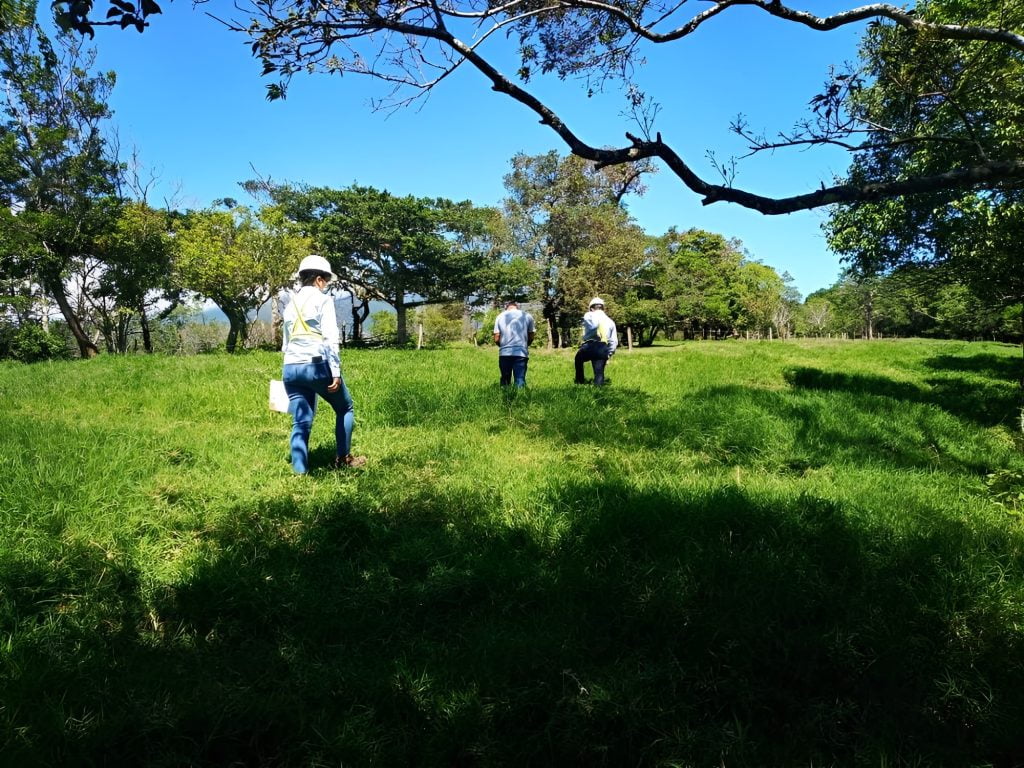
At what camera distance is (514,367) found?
28.9 feet

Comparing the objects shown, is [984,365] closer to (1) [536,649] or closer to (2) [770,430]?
(2) [770,430]

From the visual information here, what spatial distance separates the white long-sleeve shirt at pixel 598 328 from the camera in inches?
365

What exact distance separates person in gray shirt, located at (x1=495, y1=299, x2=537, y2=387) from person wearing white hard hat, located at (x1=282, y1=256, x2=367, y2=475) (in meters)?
4.06

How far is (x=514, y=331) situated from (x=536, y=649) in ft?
21.3

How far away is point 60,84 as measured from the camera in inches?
878

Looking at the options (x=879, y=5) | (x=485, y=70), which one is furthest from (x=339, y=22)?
(x=879, y=5)

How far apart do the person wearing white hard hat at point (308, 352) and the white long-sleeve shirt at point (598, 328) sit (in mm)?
5537

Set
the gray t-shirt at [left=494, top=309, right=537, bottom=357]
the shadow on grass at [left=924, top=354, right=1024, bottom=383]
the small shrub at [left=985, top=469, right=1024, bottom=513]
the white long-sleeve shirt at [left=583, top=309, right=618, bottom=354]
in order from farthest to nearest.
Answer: the shadow on grass at [left=924, top=354, right=1024, bottom=383] → the white long-sleeve shirt at [left=583, top=309, right=618, bottom=354] → the gray t-shirt at [left=494, top=309, right=537, bottom=357] → the small shrub at [left=985, top=469, right=1024, bottom=513]

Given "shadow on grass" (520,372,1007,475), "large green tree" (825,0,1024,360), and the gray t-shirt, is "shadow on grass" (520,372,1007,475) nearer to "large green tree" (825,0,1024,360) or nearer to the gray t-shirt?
the gray t-shirt

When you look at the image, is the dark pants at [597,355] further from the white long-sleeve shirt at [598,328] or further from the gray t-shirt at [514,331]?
the gray t-shirt at [514,331]

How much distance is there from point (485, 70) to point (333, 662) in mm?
3916

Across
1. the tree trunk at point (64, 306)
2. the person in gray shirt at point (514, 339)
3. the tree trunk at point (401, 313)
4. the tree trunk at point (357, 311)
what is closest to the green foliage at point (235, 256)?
the tree trunk at point (64, 306)

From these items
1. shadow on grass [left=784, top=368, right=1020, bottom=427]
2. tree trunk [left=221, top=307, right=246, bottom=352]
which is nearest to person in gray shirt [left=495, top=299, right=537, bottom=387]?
shadow on grass [left=784, top=368, right=1020, bottom=427]

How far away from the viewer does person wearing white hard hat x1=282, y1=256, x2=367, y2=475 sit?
452 cm
